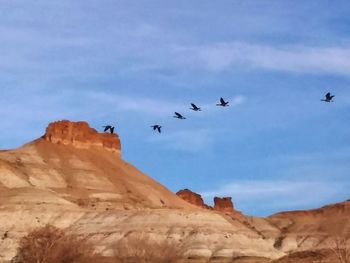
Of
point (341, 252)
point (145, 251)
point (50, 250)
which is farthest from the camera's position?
point (145, 251)

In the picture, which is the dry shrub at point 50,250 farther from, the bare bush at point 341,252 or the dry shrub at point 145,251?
the bare bush at point 341,252

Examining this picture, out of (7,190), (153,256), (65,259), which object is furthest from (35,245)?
(7,190)

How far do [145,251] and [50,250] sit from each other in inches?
1105

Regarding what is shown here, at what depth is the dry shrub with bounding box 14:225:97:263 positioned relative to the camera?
104812 mm

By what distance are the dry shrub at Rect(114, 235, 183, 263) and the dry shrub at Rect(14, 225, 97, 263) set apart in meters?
10.8

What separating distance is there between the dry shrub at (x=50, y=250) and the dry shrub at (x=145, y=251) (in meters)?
10.8

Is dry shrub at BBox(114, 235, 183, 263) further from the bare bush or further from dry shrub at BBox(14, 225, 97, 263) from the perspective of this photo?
the bare bush

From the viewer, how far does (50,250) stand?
345ft

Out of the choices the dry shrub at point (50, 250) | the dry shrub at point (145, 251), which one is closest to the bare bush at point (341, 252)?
the dry shrub at point (145, 251)

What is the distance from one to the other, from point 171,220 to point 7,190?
129 feet

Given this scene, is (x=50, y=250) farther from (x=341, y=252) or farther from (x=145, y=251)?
→ (x=341, y=252)

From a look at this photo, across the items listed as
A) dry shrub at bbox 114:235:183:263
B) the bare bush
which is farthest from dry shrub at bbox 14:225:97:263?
the bare bush

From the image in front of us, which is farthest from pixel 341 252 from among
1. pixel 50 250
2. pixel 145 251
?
pixel 50 250

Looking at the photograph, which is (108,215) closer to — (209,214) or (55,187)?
(209,214)
